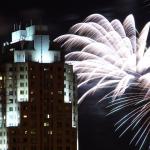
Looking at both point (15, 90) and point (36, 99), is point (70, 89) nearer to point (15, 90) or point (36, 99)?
point (36, 99)

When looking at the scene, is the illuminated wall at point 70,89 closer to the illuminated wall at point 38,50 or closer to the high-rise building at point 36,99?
the high-rise building at point 36,99

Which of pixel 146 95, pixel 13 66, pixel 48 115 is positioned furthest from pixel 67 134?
pixel 146 95

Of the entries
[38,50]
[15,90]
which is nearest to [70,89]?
[38,50]

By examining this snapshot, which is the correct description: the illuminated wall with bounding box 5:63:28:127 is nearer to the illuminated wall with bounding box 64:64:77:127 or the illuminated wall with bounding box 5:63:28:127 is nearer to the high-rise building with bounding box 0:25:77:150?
the high-rise building with bounding box 0:25:77:150

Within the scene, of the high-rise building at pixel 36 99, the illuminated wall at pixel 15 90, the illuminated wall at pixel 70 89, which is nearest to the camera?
the high-rise building at pixel 36 99

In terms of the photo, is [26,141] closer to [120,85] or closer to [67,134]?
[67,134]

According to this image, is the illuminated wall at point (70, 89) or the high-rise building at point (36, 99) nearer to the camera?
the high-rise building at point (36, 99)

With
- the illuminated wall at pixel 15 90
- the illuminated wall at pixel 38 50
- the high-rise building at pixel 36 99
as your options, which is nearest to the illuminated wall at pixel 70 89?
the high-rise building at pixel 36 99

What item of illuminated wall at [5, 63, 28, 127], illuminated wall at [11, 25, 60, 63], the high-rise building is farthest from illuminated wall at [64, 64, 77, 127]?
illuminated wall at [5, 63, 28, 127]

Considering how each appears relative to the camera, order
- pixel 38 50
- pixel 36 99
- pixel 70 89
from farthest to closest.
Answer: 1. pixel 70 89
2. pixel 38 50
3. pixel 36 99
